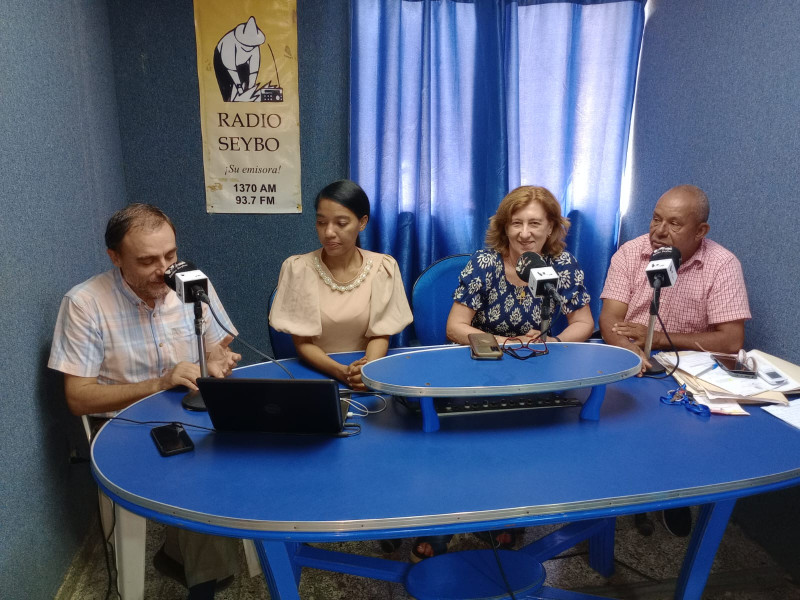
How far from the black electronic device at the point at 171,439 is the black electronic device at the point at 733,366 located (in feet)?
5.03

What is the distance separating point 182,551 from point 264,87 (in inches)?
86.0

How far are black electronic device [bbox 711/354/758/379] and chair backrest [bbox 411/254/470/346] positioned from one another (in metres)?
0.99

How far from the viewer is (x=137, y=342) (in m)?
1.65

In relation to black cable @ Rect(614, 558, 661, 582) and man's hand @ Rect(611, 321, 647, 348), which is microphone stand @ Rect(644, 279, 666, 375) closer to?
man's hand @ Rect(611, 321, 647, 348)

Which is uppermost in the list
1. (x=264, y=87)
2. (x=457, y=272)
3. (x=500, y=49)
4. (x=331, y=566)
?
(x=500, y=49)

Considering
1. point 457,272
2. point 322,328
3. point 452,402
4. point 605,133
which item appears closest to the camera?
point 452,402

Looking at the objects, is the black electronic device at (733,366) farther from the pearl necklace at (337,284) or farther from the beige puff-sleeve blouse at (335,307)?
the pearl necklace at (337,284)

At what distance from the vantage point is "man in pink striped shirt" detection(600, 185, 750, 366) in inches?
77.4

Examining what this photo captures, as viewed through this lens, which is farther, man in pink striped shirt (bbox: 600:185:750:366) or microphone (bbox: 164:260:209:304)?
man in pink striped shirt (bbox: 600:185:750:366)

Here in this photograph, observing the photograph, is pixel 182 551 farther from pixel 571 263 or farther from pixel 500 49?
pixel 500 49

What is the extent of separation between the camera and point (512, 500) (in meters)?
1.05

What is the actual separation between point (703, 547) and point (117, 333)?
1679mm

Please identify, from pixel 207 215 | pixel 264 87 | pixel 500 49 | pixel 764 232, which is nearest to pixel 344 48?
pixel 264 87

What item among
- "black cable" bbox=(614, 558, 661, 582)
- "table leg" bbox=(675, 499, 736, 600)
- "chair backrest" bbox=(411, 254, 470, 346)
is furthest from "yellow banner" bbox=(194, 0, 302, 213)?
"table leg" bbox=(675, 499, 736, 600)
